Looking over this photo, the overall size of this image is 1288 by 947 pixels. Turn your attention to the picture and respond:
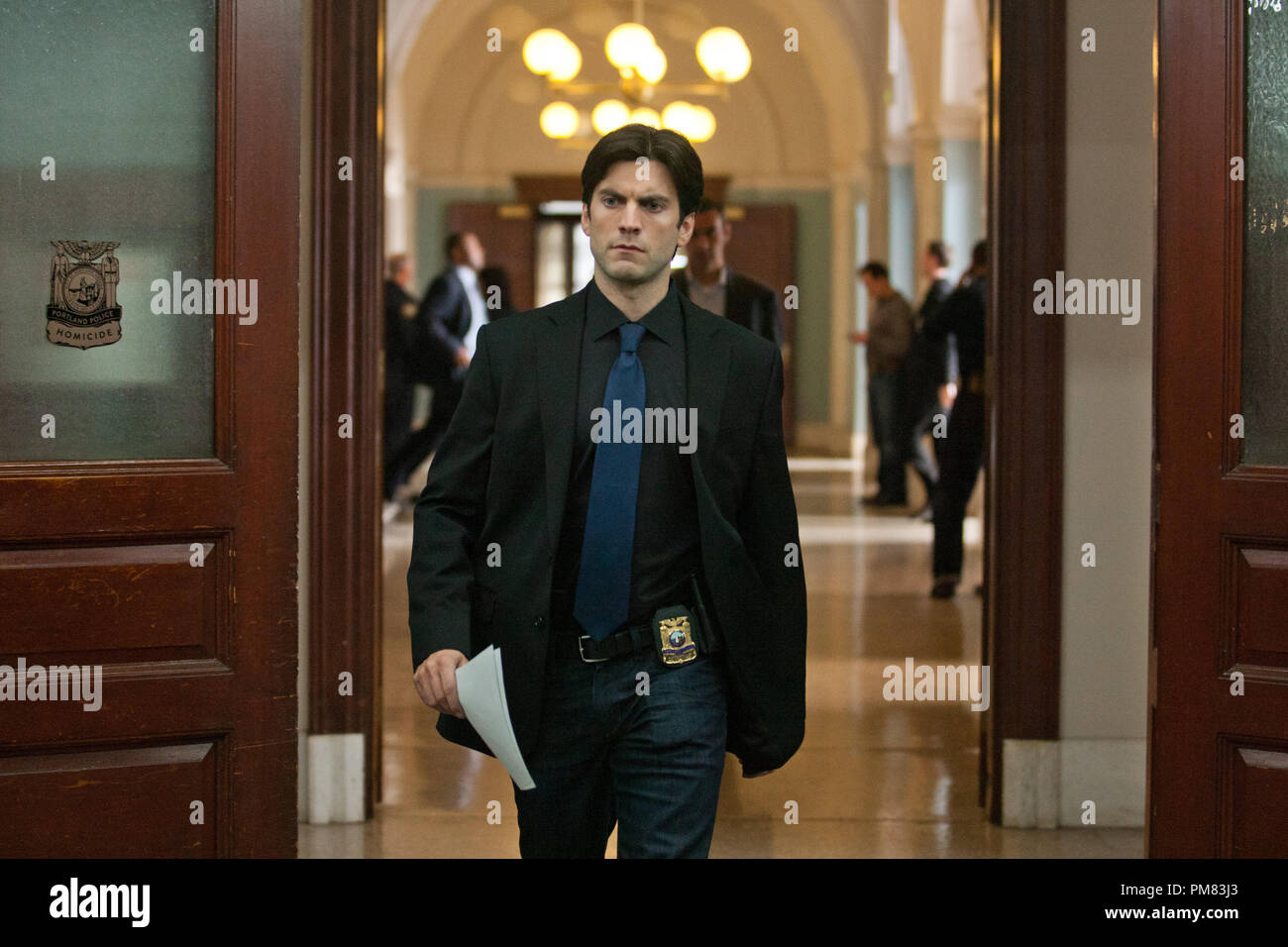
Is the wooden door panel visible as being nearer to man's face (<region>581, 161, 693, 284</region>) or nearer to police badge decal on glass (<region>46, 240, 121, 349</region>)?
police badge decal on glass (<region>46, 240, 121, 349</region>)

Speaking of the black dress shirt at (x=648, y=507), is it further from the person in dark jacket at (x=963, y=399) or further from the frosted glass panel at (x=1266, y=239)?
the person in dark jacket at (x=963, y=399)

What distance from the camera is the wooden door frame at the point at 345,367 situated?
454 centimetres

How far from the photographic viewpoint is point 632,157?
8.22ft

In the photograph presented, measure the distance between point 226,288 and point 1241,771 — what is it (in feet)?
7.81

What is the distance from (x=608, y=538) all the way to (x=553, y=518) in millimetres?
95

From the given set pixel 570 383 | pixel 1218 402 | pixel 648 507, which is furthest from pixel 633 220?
pixel 1218 402

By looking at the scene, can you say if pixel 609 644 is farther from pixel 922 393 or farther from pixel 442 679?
pixel 922 393

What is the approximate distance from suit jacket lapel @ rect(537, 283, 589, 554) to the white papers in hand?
0.22 metres

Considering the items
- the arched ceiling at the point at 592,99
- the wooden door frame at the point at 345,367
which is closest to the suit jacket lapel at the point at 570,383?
the wooden door frame at the point at 345,367

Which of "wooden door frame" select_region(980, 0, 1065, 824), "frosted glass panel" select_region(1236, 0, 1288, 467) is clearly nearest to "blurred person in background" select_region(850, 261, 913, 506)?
"wooden door frame" select_region(980, 0, 1065, 824)

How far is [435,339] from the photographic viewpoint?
443 inches

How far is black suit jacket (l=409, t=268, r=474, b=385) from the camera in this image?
36.9ft
